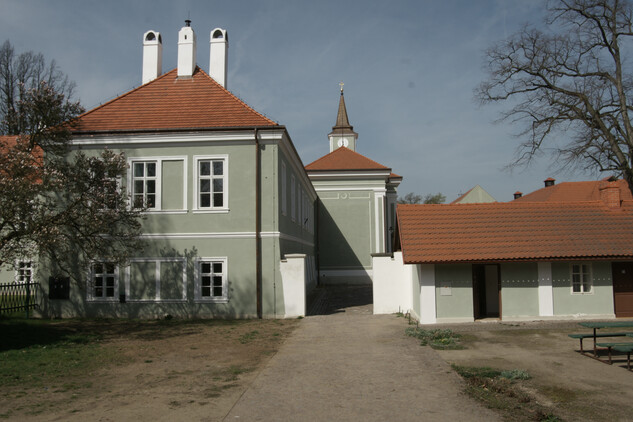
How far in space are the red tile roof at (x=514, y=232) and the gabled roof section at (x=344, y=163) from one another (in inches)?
730

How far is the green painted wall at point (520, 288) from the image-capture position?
16.0m

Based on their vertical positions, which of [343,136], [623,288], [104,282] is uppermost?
[343,136]

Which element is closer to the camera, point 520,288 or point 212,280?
point 520,288

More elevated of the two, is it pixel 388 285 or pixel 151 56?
pixel 151 56

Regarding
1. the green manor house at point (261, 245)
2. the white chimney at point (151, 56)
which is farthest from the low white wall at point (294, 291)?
the white chimney at point (151, 56)

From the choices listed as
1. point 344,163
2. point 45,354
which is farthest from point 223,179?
point 344,163

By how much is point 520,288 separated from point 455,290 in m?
2.17

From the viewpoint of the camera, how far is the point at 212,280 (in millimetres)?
17562

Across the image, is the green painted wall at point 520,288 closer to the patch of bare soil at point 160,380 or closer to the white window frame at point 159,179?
the patch of bare soil at point 160,380

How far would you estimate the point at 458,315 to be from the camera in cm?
1577

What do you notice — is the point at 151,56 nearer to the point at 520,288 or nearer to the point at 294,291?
the point at 294,291

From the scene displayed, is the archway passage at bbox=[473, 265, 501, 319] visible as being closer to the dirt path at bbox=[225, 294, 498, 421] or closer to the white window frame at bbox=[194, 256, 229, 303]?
the dirt path at bbox=[225, 294, 498, 421]

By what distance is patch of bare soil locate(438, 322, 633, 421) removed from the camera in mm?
7113

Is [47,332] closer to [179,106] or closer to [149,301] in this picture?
[149,301]
